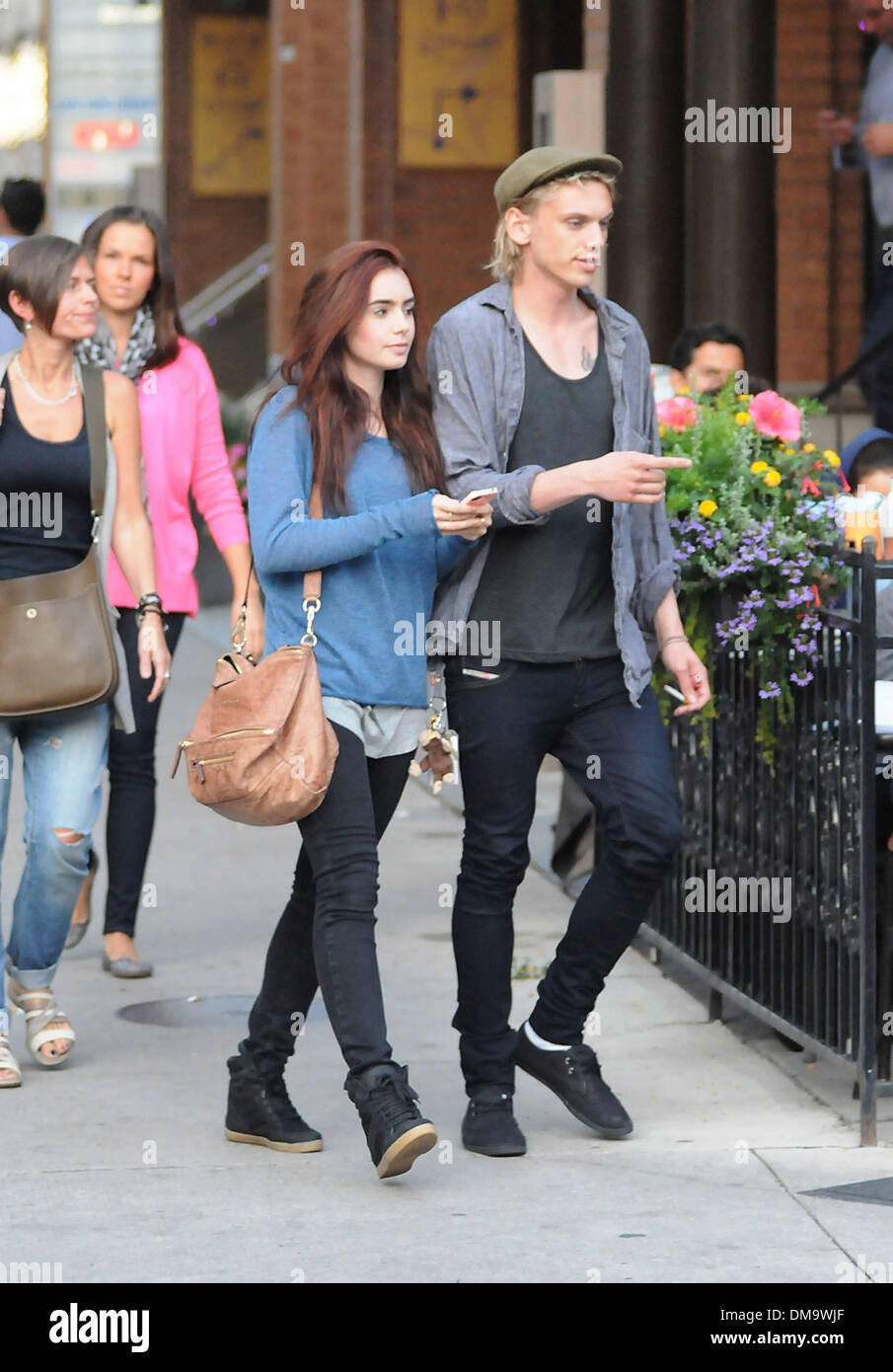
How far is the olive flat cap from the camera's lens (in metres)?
4.85

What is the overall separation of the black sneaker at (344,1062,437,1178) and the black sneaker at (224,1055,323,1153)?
1.23 ft

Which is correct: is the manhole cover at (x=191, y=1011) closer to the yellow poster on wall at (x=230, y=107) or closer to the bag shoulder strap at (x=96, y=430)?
the bag shoulder strap at (x=96, y=430)

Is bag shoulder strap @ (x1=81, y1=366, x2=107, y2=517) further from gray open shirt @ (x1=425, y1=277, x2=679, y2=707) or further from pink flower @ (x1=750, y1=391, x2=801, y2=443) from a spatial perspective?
pink flower @ (x1=750, y1=391, x2=801, y2=443)

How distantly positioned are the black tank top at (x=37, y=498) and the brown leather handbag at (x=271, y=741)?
3.17ft

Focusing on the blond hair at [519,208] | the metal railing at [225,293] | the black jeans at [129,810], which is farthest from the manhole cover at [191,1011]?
the metal railing at [225,293]

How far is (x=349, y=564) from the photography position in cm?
479

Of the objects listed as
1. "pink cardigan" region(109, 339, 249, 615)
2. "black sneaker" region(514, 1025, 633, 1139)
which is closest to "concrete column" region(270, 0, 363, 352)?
"pink cardigan" region(109, 339, 249, 615)

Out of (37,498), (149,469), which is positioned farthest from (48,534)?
(149,469)

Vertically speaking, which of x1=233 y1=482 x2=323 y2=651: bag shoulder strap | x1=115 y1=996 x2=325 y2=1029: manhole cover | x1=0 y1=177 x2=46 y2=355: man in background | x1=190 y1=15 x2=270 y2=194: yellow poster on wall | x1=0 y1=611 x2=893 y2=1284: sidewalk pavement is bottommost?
x1=0 y1=611 x2=893 y2=1284: sidewalk pavement

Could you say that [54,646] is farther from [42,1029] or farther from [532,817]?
[532,817]

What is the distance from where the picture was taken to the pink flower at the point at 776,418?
18.5 feet

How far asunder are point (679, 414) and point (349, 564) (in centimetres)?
138
